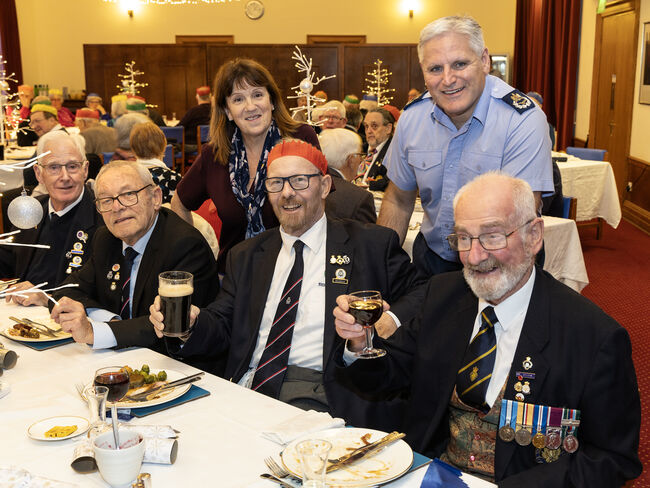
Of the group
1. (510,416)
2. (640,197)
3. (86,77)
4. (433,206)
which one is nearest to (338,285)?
(433,206)

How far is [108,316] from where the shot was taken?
107 inches

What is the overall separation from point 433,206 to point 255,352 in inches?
35.4

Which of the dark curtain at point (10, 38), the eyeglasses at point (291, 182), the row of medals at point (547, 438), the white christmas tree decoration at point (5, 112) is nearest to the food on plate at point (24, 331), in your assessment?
the eyeglasses at point (291, 182)

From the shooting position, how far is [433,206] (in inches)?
112

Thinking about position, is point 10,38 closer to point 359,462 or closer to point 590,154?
point 590,154

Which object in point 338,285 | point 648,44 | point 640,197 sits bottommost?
point 640,197

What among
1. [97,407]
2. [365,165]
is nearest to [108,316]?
[97,407]

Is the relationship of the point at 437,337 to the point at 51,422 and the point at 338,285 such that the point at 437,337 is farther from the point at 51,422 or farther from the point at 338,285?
the point at 51,422

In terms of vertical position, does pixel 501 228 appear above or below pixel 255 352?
above

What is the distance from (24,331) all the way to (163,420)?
91cm

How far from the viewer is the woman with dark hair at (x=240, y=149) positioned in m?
3.21

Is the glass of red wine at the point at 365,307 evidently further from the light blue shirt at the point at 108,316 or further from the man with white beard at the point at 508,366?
the light blue shirt at the point at 108,316

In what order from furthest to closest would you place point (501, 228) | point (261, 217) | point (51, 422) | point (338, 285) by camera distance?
1. point (261, 217)
2. point (338, 285)
3. point (501, 228)
4. point (51, 422)

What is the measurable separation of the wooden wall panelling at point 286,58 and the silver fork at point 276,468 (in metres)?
13.4
